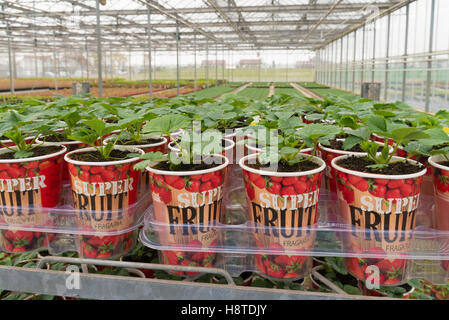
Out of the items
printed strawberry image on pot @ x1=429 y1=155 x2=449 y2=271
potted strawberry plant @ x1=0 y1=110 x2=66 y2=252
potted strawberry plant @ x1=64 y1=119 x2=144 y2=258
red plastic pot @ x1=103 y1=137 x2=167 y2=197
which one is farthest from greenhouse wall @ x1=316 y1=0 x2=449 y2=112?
potted strawberry plant @ x1=0 y1=110 x2=66 y2=252

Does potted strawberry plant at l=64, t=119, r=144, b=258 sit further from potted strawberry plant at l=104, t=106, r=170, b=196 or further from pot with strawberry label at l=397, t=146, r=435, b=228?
pot with strawberry label at l=397, t=146, r=435, b=228

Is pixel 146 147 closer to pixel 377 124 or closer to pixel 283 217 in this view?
pixel 283 217

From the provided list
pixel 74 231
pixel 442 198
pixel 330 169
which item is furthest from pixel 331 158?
pixel 74 231

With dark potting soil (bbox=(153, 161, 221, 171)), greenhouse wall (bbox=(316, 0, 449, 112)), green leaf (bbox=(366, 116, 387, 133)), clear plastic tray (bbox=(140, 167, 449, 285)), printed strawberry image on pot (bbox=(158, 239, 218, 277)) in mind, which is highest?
greenhouse wall (bbox=(316, 0, 449, 112))

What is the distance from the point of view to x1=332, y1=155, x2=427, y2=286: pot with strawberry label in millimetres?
1046

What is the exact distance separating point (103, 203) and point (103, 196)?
3 centimetres

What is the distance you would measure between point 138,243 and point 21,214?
44 centimetres

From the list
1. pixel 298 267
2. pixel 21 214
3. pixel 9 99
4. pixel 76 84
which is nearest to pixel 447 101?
pixel 76 84

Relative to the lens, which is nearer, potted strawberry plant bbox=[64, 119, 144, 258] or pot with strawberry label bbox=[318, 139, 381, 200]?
potted strawberry plant bbox=[64, 119, 144, 258]

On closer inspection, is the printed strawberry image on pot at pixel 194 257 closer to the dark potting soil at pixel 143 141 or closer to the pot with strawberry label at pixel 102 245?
the pot with strawberry label at pixel 102 245

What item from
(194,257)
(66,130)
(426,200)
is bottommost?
(194,257)

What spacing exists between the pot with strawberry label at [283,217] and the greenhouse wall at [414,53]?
20.8ft

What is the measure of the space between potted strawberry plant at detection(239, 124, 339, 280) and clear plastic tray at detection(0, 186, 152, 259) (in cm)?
44

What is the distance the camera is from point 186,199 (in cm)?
112
